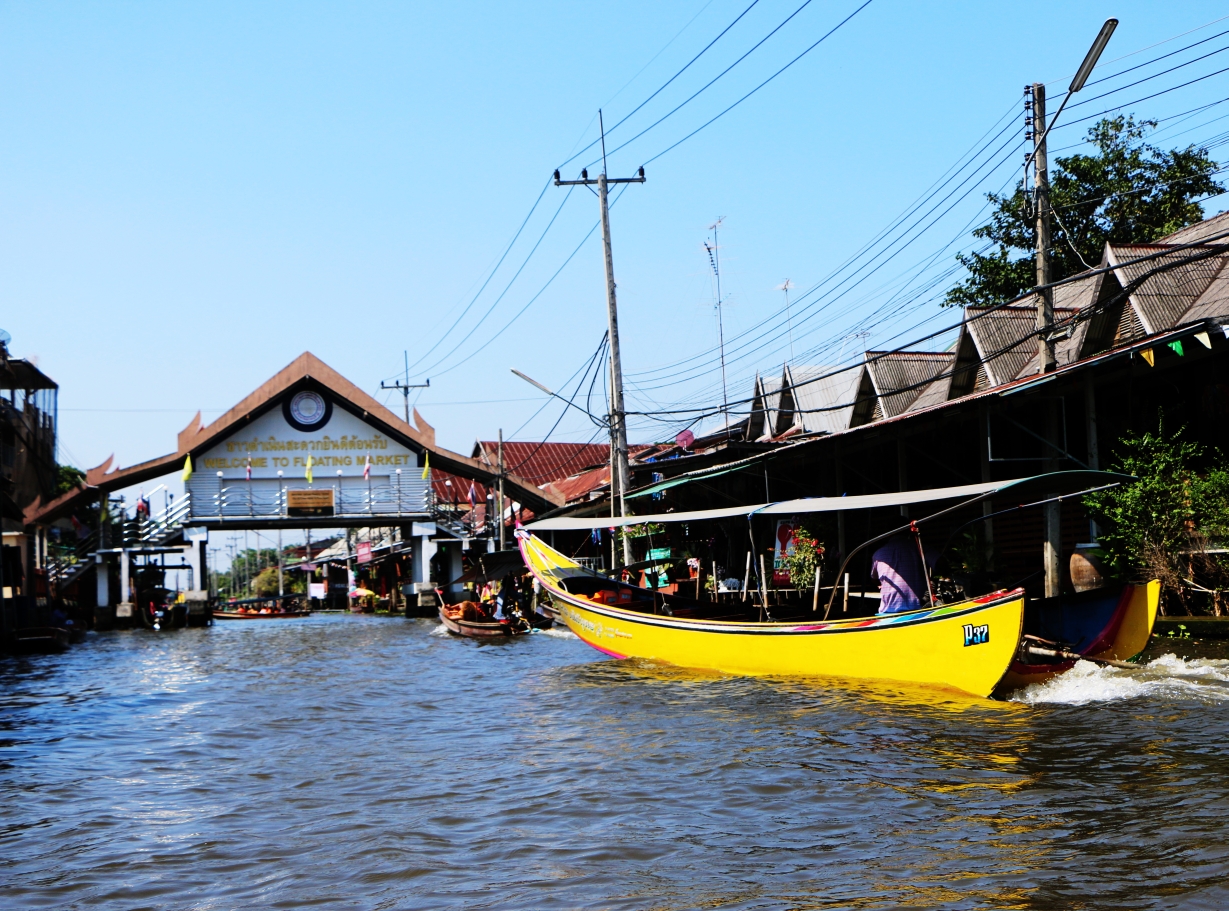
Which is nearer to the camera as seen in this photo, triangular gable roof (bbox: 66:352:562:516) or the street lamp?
the street lamp

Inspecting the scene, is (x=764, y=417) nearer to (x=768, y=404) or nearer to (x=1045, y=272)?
(x=768, y=404)

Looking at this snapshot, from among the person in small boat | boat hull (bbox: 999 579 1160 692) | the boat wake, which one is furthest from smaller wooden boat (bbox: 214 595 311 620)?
the boat wake

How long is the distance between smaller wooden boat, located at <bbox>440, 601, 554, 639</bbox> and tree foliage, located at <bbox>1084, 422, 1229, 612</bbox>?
1436cm

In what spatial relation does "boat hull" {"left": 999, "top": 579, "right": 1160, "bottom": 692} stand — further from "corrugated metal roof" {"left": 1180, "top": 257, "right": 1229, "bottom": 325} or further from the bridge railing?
the bridge railing

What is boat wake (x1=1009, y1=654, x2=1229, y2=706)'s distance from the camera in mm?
10586

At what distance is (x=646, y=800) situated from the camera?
7.84m

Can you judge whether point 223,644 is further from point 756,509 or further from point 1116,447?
point 1116,447

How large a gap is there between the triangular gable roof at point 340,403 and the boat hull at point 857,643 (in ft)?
70.7

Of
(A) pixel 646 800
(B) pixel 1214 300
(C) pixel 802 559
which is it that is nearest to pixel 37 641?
(C) pixel 802 559

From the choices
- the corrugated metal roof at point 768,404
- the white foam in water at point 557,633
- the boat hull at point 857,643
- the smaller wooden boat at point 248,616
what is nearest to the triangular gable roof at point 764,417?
the corrugated metal roof at point 768,404

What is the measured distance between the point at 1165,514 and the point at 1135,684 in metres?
4.55

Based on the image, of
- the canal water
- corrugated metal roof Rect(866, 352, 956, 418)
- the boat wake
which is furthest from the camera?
corrugated metal roof Rect(866, 352, 956, 418)

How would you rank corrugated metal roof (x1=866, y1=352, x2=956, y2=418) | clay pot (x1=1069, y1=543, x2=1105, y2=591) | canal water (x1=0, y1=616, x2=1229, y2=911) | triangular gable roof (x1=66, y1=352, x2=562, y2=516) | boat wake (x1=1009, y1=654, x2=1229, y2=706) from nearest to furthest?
1. canal water (x1=0, y1=616, x2=1229, y2=911)
2. boat wake (x1=1009, y1=654, x2=1229, y2=706)
3. clay pot (x1=1069, y1=543, x2=1105, y2=591)
4. corrugated metal roof (x1=866, y1=352, x2=956, y2=418)
5. triangular gable roof (x1=66, y1=352, x2=562, y2=516)

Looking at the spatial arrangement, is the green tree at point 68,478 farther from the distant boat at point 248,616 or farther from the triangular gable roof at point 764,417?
the triangular gable roof at point 764,417
